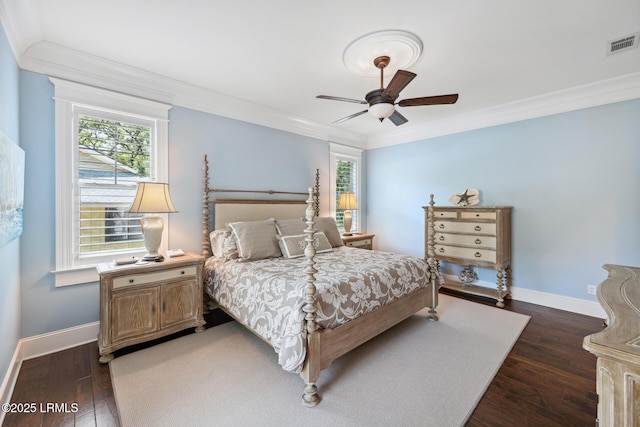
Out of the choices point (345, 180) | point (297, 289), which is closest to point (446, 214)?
point (345, 180)

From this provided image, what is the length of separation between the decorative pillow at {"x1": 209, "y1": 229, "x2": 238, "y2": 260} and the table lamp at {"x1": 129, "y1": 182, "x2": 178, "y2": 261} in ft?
2.13

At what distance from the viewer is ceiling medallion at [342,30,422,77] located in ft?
7.26

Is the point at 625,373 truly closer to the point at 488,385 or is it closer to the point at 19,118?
the point at 488,385

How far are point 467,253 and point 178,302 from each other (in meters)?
3.81

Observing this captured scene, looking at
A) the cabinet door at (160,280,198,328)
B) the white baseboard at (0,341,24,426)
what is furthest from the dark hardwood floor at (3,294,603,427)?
the cabinet door at (160,280,198,328)

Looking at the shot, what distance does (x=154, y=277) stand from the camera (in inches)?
98.2

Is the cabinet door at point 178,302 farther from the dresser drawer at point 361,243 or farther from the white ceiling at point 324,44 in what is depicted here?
the dresser drawer at point 361,243

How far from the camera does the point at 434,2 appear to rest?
186 cm

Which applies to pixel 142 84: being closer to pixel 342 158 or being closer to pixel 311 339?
pixel 311 339

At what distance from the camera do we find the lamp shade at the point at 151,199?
8.18 feet

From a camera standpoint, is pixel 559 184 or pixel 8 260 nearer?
pixel 8 260

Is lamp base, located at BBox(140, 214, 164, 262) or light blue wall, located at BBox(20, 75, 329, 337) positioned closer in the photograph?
light blue wall, located at BBox(20, 75, 329, 337)

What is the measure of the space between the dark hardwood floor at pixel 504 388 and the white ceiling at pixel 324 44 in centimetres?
259

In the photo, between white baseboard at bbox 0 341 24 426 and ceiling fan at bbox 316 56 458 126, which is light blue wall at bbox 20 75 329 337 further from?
ceiling fan at bbox 316 56 458 126
